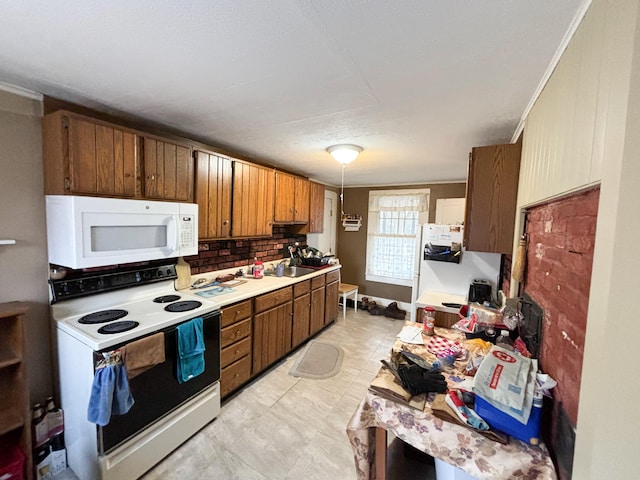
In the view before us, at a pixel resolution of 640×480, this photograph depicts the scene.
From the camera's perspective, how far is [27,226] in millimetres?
1636

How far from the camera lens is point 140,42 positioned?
3.66ft

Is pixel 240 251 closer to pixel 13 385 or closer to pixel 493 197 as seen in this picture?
pixel 13 385

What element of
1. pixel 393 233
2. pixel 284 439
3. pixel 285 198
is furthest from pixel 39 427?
pixel 393 233

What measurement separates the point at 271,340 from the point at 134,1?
261 centimetres

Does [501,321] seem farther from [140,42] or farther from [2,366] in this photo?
[2,366]

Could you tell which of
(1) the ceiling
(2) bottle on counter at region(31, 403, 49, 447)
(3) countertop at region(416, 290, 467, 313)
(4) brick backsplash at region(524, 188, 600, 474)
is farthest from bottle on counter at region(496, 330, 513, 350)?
(2) bottle on counter at region(31, 403, 49, 447)

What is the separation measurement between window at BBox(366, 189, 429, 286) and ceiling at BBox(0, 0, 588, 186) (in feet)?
8.09

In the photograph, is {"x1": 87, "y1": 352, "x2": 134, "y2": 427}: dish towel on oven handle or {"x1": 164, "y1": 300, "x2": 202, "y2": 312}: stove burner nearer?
{"x1": 87, "y1": 352, "x2": 134, "y2": 427}: dish towel on oven handle

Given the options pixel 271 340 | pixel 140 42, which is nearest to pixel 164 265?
pixel 271 340

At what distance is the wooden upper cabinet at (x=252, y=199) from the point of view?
271 centimetres

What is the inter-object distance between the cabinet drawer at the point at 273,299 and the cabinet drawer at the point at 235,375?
468 mm

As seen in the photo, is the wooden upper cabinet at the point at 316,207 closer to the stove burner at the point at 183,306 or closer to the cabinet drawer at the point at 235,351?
the cabinet drawer at the point at 235,351

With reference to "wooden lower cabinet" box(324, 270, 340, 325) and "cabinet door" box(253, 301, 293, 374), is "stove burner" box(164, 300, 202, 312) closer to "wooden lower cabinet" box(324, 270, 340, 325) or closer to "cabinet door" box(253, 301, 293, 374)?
"cabinet door" box(253, 301, 293, 374)

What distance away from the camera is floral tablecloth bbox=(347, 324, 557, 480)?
941mm
